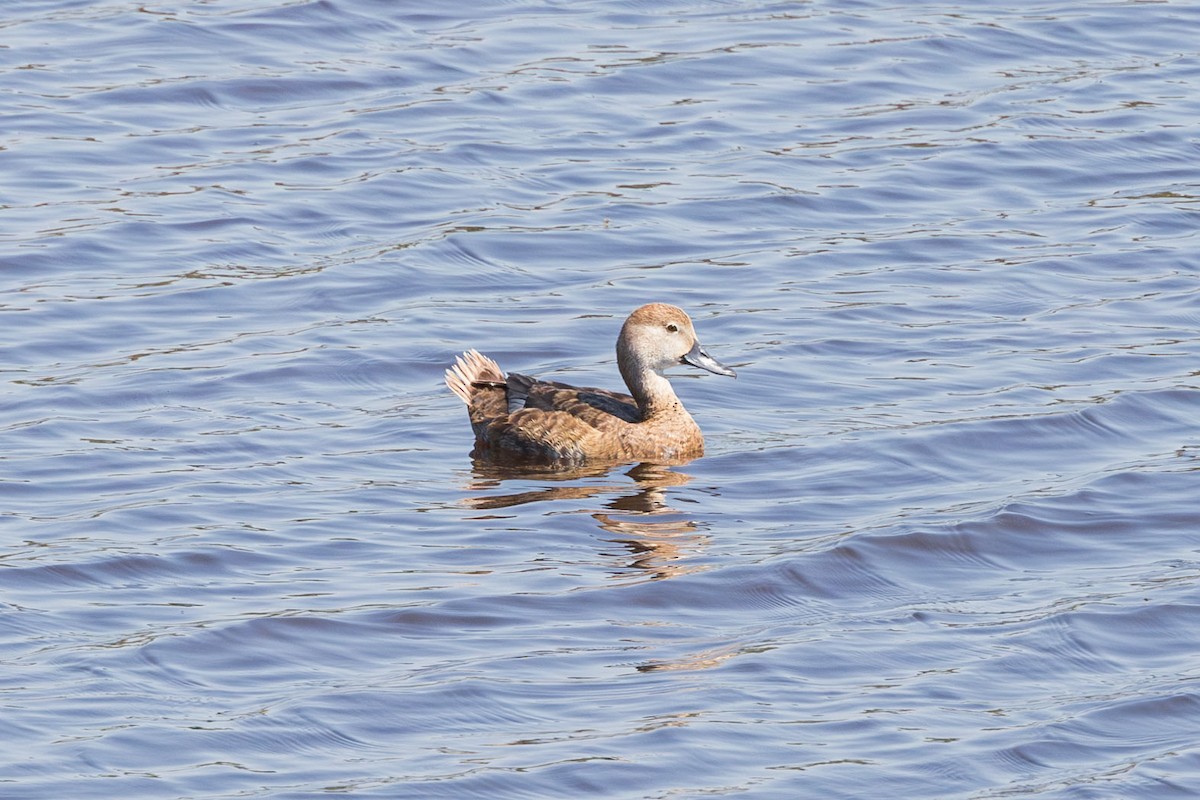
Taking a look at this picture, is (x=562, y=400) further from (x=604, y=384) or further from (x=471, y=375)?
(x=604, y=384)

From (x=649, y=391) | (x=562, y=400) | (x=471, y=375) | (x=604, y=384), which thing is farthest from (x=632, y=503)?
(x=604, y=384)

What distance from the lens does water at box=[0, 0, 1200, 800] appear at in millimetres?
7461

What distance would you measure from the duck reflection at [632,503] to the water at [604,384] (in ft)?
0.13

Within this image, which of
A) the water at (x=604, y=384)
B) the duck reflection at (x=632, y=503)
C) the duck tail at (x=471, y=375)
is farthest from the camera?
the duck tail at (x=471, y=375)

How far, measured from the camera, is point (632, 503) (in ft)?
34.4

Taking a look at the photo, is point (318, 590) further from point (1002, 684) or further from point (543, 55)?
point (543, 55)

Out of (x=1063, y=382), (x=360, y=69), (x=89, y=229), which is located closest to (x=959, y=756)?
(x=1063, y=382)

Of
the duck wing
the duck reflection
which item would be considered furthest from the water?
the duck wing

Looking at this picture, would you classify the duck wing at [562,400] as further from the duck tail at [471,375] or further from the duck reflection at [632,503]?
the duck reflection at [632,503]

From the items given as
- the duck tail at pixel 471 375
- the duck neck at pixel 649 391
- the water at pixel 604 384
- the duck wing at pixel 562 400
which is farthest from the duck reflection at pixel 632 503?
the duck tail at pixel 471 375

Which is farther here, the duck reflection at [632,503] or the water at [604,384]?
the duck reflection at [632,503]

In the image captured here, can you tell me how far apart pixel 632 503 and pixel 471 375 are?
1.42 meters

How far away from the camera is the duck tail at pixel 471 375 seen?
1143cm

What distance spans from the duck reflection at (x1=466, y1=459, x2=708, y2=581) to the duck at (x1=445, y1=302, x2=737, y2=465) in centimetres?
11
